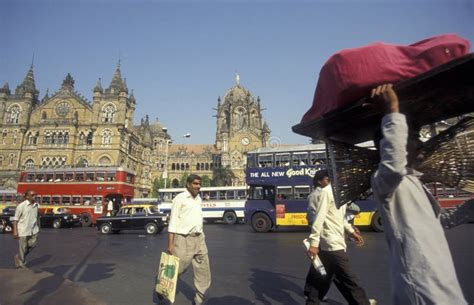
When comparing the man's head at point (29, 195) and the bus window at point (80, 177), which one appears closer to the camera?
the man's head at point (29, 195)

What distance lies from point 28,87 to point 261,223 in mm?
53262

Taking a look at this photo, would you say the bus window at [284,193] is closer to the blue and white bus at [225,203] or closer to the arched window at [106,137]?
the blue and white bus at [225,203]

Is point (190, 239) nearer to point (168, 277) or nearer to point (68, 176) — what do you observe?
point (168, 277)

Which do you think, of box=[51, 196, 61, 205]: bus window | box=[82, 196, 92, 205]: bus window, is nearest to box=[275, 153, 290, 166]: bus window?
box=[82, 196, 92, 205]: bus window

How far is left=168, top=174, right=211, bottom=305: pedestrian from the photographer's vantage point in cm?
399

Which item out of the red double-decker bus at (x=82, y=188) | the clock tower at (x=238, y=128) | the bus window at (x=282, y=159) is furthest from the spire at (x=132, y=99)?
the bus window at (x=282, y=159)

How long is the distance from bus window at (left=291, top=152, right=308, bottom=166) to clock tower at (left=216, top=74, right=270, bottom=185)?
45301 mm

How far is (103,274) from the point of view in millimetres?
6547

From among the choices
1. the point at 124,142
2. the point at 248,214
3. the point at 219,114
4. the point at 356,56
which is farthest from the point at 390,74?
the point at 219,114

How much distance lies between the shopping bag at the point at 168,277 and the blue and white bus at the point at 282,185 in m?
12.2

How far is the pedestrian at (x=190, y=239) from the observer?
3.99 meters

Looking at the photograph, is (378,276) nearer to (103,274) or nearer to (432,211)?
(432,211)

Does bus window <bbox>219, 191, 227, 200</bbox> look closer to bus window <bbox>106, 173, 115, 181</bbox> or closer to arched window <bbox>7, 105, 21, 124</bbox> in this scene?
bus window <bbox>106, 173, 115, 181</bbox>

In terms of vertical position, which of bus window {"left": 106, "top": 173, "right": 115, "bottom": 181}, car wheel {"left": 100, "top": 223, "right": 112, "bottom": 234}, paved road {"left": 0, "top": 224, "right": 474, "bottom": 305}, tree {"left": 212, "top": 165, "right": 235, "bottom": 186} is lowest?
paved road {"left": 0, "top": 224, "right": 474, "bottom": 305}
